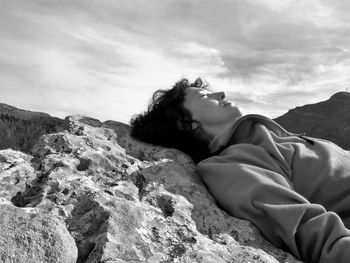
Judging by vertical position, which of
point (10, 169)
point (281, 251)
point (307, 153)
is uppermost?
point (307, 153)

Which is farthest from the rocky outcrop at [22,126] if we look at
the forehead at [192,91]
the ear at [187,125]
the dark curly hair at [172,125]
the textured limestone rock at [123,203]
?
the forehead at [192,91]

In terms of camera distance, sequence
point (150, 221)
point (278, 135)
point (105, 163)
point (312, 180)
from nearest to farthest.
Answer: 1. point (150, 221)
2. point (105, 163)
3. point (312, 180)
4. point (278, 135)

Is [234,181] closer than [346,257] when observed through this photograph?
No

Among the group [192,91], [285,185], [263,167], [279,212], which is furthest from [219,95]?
[279,212]

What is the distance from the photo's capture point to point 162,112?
471cm

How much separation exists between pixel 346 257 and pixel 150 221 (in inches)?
Answer: 45.5

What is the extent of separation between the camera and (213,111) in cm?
423

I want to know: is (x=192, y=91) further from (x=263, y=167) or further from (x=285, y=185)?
(x=285, y=185)

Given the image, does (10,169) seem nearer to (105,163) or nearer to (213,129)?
(105,163)

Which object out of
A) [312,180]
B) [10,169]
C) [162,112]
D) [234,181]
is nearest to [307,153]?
[312,180]

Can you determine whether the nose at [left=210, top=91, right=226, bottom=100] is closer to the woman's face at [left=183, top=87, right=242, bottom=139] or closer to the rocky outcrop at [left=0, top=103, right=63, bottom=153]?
the woman's face at [left=183, top=87, right=242, bottom=139]

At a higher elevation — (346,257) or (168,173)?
(168,173)

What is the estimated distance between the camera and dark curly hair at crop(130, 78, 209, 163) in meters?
4.20

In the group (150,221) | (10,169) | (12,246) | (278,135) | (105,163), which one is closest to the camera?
(12,246)
